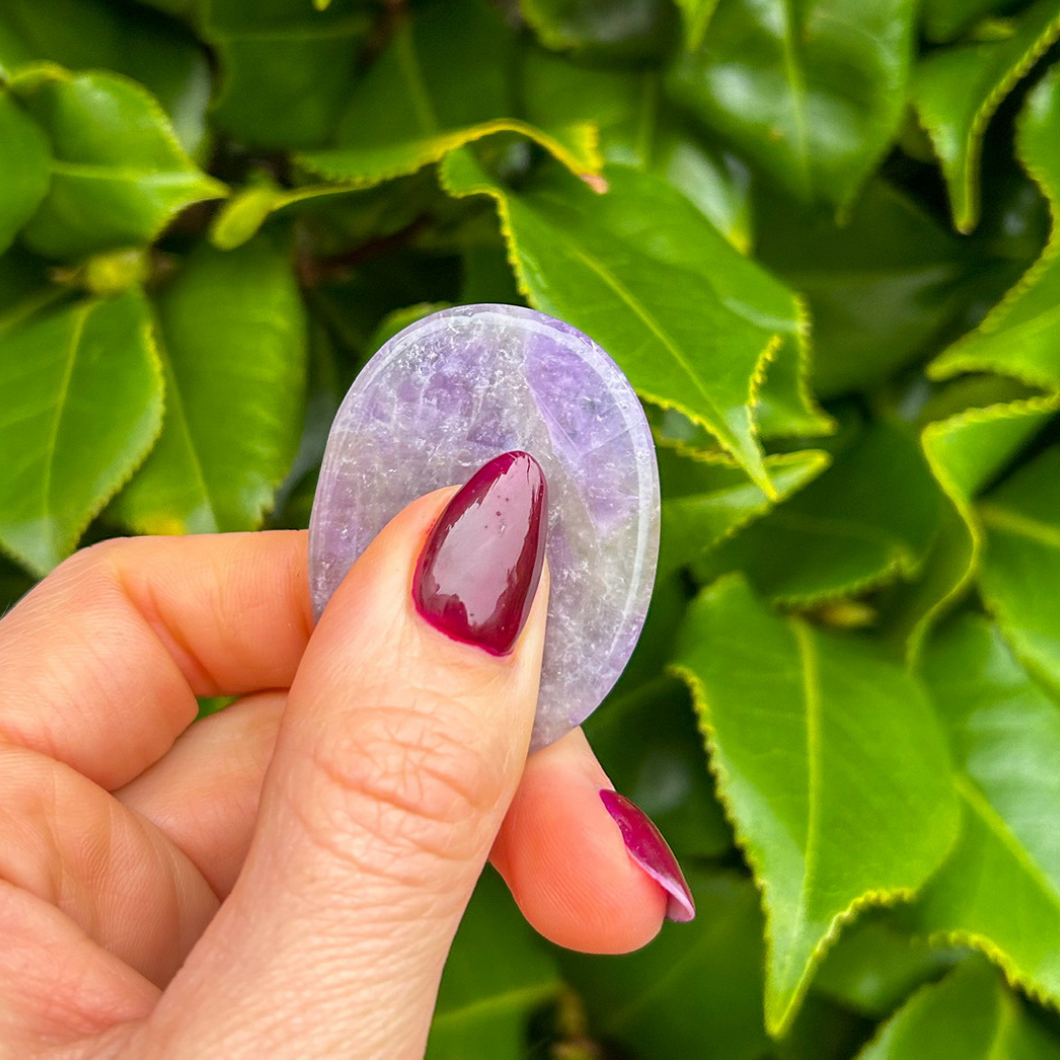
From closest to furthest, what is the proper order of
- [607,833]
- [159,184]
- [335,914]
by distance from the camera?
[335,914] → [607,833] → [159,184]

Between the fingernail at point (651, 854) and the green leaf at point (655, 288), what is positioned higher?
the green leaf at point (655, 288)

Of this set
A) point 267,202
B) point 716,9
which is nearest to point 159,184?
point 267,202

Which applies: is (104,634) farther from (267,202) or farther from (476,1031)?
(476,1031)

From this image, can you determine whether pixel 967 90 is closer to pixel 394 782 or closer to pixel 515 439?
pixel 515 439

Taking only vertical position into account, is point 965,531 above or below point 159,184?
below

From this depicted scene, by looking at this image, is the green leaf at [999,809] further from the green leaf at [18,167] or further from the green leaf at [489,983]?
the green leaf at [18,167]

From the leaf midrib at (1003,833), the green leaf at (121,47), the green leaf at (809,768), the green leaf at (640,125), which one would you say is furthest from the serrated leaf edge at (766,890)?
the green leaf at (121,47)

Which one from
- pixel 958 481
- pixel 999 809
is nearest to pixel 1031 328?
pixel 958 481
